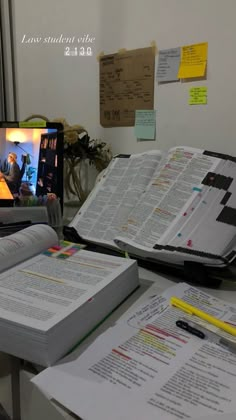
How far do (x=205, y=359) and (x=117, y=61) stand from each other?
939 mm

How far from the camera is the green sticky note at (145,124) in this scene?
3.50 ft

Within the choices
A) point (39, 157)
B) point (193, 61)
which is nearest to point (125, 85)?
point (193, 61)

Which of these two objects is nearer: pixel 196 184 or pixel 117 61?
pixel 196 184

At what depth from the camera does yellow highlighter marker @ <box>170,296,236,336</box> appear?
0.49m

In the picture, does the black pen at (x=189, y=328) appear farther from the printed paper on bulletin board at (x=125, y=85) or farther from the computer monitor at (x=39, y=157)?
the printed paper on bulletin board at (x=125, y=85)

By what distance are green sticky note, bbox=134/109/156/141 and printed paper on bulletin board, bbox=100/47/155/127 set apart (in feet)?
0.06

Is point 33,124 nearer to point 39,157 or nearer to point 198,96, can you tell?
point 39,157

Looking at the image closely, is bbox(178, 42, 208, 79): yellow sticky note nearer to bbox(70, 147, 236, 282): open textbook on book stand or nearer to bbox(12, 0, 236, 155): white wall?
bbox(12, 0, 236, 155): white wall

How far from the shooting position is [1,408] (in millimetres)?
536

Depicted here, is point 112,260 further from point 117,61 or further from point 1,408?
point 117,61

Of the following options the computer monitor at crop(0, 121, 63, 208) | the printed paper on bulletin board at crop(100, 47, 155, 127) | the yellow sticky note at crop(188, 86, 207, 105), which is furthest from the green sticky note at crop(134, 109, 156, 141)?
the computer monitor at crop(0, 121, 63, 208)

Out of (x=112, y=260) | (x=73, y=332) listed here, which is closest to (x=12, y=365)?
(x=73, y=332)

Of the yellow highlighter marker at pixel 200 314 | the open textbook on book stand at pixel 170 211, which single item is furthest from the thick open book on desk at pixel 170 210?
the yellow highlighter marker at pixel 200 314

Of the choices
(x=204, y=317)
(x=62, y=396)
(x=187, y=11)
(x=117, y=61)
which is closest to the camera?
(x=62, y=396)
